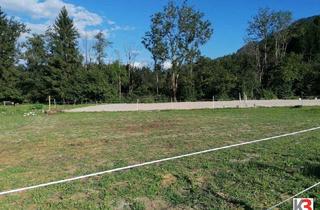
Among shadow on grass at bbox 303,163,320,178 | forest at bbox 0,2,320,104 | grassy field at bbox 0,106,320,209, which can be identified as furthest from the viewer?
forest at bbox 0,2,320,104

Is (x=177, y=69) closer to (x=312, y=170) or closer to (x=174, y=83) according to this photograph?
(x=174, y=83)

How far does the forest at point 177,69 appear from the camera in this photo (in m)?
41.5

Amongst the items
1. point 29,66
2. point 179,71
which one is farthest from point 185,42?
point 29,66

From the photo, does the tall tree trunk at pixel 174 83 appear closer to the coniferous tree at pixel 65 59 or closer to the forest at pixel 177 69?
the forest at pixel 177 69

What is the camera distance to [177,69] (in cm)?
4441

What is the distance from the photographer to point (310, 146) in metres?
7.34

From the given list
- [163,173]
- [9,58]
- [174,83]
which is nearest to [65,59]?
[9,58]

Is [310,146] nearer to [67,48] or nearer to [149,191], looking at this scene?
[149,191]

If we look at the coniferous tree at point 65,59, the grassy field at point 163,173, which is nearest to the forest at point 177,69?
the coniferous tree at point 65,59

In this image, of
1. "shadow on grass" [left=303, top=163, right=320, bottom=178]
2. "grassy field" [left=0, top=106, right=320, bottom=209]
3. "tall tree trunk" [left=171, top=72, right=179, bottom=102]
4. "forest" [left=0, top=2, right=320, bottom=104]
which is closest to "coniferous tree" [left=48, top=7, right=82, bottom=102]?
"forest" [left=0, top=2, right=320, bottom=104]

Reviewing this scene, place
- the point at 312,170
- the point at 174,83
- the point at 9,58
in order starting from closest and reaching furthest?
A: the point at 312,170 → the point at 174,83 → the point at 9,58

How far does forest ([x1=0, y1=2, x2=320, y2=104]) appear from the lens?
41.5 m

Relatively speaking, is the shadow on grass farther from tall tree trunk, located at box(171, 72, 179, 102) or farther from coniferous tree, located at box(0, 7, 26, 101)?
coniferous tree, located at box(0, 7, 26, 101)

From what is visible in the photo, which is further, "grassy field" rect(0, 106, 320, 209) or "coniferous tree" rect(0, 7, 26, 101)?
"coniferous tree" rect(0, 7, 26, 101)
